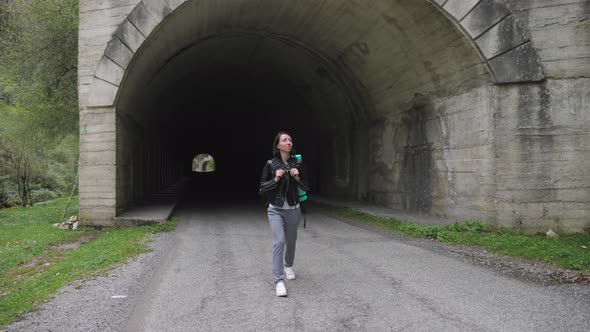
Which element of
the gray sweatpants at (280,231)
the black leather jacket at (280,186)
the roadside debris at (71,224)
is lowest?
the roadside debris at (71,224)

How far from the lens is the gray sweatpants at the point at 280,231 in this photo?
452cm

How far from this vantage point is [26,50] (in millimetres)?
12609

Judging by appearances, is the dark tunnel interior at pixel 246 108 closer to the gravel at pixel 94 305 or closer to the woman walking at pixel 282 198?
the gravel at pixel 94 305

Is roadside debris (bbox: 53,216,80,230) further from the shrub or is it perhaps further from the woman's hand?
the shrub

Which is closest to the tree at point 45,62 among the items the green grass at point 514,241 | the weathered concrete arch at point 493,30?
the weathered concrete arch at point 493,30

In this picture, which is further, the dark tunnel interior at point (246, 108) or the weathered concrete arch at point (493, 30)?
the dark tunnel interior at point (246, 108)

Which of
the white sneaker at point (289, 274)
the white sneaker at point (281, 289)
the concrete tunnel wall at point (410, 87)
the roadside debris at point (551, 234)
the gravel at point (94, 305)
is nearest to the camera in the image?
the gravel at point (94, 305)

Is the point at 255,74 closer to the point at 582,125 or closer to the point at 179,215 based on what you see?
the point at 179,215

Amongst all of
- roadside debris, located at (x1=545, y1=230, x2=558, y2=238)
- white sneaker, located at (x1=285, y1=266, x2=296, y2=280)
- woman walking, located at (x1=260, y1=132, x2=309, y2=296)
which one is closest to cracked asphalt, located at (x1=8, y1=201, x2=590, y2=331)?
white sneaker, located at (x1=285, y1=266, x2=296, y2=280)

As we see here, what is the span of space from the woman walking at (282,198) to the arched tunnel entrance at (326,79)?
17.9 ft

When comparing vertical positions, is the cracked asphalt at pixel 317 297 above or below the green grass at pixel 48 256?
below

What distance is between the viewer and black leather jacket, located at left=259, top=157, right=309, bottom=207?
459 cm

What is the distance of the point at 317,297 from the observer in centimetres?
436

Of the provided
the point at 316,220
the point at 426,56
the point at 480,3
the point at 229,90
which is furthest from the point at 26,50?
the point at 480,3
